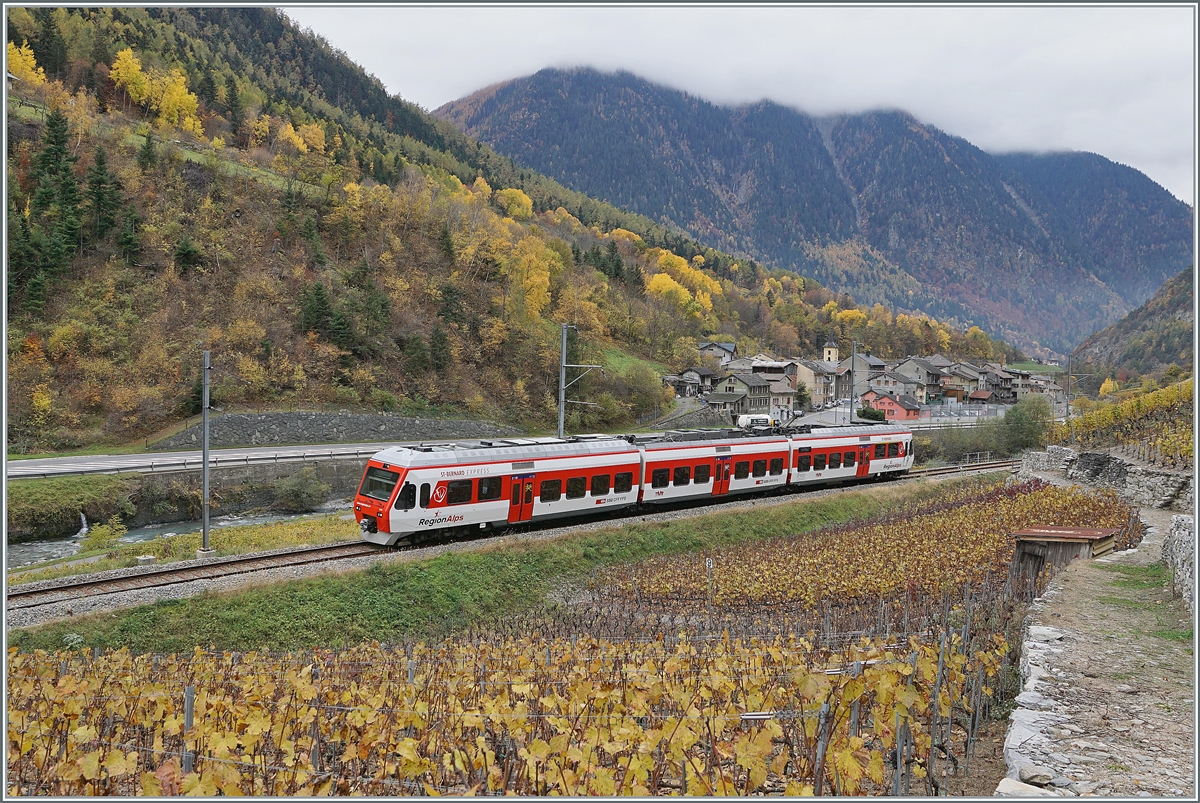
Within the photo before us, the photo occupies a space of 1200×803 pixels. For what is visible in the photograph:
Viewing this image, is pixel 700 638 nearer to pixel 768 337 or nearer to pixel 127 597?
pixel 127 597

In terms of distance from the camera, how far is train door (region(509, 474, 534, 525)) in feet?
66.9

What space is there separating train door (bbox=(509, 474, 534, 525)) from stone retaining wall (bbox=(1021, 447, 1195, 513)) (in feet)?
62.5

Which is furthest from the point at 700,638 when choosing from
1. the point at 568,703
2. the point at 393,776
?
the point at 393,776

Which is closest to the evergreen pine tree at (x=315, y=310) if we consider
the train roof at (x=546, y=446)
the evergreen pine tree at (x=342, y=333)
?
the evergreen pine tree at (x=342, y=333)

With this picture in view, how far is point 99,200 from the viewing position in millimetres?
48656

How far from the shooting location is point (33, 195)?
1879 inches

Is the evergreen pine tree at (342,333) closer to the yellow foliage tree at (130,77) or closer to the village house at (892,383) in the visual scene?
the yellow foliage tree at (130,77)

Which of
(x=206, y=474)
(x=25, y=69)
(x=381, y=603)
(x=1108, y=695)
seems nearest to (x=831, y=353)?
(x=25, y=69)

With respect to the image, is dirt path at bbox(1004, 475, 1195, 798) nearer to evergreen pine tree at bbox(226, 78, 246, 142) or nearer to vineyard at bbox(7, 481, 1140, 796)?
vineyard at bbox(7, 481, 1140, 796)

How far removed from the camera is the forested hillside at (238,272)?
42969mm

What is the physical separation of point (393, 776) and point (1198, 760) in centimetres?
622

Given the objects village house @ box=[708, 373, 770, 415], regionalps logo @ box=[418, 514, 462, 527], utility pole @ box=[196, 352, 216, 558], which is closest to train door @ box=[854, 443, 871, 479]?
regionalps logo @ box=[418, 514, 462, 527]

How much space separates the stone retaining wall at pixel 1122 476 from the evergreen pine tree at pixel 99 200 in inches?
2238

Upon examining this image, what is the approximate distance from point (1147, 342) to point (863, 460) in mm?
115968
